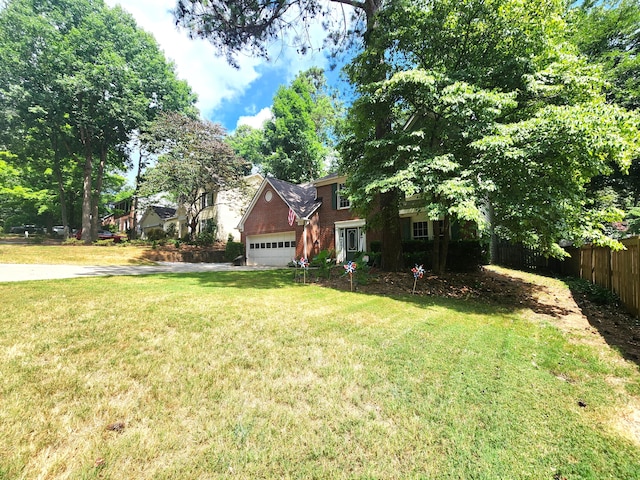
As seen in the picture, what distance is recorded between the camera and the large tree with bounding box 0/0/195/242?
19994mm

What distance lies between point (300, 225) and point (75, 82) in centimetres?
1927

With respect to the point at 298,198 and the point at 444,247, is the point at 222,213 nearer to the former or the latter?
the point at 298,198

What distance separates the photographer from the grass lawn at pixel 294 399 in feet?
6.37

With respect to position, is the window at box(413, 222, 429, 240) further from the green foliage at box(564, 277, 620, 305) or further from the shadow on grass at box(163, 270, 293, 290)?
the shadow on grass at box(163, 270, 293, 290)

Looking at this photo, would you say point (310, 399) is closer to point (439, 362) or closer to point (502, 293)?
point (439, 362)

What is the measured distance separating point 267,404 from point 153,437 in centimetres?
90

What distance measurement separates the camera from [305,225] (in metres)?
17.6

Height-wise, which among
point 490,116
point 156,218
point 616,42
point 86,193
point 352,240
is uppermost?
point 616,42

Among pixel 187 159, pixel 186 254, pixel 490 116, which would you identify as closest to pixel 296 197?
pixel 187 159

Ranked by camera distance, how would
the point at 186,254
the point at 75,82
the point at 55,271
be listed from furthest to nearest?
the point at 186,254, the point at 75,82, the point at 55,271

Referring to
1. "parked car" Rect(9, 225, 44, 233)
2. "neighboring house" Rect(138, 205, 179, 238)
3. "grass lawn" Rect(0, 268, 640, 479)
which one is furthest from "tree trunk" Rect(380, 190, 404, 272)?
"parked car" Rect(9, 225, 44, 233)

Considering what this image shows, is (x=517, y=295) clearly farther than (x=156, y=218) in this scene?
No

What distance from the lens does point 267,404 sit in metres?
2.57

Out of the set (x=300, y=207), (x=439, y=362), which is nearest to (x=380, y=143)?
(x=439, y=362)
